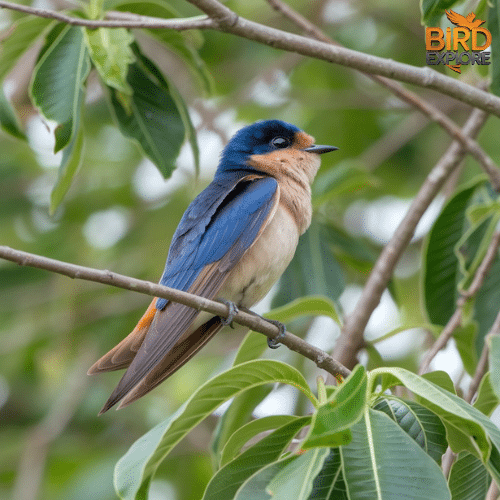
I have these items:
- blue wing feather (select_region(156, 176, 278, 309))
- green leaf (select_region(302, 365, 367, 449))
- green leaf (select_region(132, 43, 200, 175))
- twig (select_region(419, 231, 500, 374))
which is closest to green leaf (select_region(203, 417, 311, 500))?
green leaf (select_region(302, 365, 367, 449))

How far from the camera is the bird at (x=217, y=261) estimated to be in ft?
10.4

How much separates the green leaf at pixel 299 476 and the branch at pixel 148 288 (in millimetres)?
487

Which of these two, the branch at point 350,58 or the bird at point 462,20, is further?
the bird at point 462,20

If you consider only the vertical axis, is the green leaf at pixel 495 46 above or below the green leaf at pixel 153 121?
above

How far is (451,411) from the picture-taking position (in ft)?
6.70

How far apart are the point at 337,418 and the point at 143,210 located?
4943 millimetres

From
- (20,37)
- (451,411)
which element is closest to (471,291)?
(451,411)

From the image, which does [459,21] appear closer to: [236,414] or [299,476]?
[236,414]

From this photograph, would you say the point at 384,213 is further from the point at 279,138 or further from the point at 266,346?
the point at 266,346

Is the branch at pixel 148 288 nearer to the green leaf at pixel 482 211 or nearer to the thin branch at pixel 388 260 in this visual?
the thin branch at pixel 388 260

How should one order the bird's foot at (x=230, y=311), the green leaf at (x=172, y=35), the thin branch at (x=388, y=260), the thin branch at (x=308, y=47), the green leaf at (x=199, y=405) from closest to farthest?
the green leaf at (x=199, y=405)
the bird's foot at (x=230, y=311)
the thin branch at (x=308, y=47)
the green leaf at (x=172, y=35)
the thin branch at (x=388, y=260)

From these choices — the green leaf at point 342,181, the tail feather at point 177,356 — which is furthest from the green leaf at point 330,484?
the green leaf at point 342,181

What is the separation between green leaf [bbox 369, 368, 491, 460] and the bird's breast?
132 centimetres

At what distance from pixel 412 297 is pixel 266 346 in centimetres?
372
